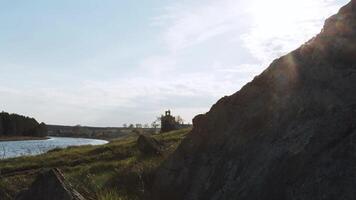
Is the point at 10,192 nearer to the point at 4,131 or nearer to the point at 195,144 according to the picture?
the point at 195,144

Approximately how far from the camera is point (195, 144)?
8.10 m

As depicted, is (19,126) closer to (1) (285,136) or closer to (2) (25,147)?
(2) (25,147)

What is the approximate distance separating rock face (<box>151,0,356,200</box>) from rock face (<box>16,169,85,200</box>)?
114 cm

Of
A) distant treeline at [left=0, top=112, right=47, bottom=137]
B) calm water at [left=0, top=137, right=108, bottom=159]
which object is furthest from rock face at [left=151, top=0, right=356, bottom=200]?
distant treeline at [left=0, top=112, right=47, bottom=137]

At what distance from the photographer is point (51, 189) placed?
8.45m

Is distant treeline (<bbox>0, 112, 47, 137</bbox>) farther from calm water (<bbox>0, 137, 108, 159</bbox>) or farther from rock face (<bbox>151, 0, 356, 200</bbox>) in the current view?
rock face (<bbox>151, 0, 356, 200</bbox>)

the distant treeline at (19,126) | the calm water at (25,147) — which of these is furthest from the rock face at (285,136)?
the distant treeline at (19,126)

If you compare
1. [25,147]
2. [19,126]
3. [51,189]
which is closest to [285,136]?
[51,189]

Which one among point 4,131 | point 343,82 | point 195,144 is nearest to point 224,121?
point 195,144

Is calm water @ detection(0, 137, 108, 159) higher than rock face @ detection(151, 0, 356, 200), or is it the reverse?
calm water @ detection(0, 137, 108, 159)

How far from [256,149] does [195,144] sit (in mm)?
1386

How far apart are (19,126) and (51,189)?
15810 cm

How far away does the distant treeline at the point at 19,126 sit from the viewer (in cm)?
15362

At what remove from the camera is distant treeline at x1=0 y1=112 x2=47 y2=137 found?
154m
